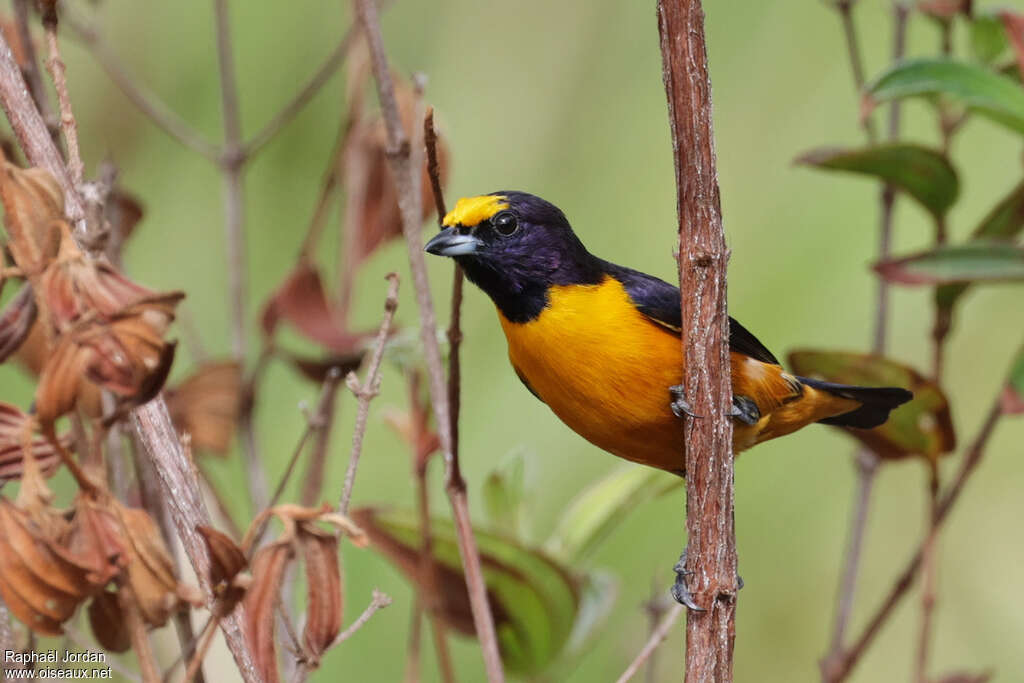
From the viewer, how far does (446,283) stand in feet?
10.3

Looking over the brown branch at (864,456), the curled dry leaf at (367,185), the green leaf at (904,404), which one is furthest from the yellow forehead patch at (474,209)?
the brown branch at (864,456)

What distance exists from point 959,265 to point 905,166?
0.17m

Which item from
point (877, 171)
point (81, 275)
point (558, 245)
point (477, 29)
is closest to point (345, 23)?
point (477, 29)

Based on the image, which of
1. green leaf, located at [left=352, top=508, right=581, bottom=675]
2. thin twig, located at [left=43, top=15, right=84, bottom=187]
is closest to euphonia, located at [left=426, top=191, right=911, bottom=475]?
green leaf, located at [left=352, top=508, right=581, bottom=675]

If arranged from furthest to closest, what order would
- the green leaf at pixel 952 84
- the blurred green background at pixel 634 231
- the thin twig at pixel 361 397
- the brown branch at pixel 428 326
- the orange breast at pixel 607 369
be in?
the blurred green background at pixel 634 231
the orange breast at pixel 607 369
the green leaf at pixel 952 84
the brown branch at pixel 428 326
the thin twig at pixel 361 397

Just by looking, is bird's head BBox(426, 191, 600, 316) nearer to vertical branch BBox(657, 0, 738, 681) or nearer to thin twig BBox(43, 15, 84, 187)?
vertical branch BBox(657, 0, 738, 681)

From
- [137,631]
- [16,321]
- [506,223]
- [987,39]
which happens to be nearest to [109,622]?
[137,631]

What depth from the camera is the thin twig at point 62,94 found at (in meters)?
0.92

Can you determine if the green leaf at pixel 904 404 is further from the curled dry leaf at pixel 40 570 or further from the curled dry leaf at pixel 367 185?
the curled dry leaf at pixel 40 570

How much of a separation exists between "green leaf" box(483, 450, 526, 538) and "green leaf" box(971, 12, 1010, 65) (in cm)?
92

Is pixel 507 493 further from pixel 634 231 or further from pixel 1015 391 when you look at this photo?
pixel 634 231

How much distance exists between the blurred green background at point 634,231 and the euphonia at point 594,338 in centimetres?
101

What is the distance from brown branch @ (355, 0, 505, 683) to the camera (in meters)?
1.29

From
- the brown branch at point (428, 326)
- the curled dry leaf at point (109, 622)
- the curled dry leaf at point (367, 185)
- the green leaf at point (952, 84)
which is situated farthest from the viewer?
the curled dry leaf at point (367, 185)
